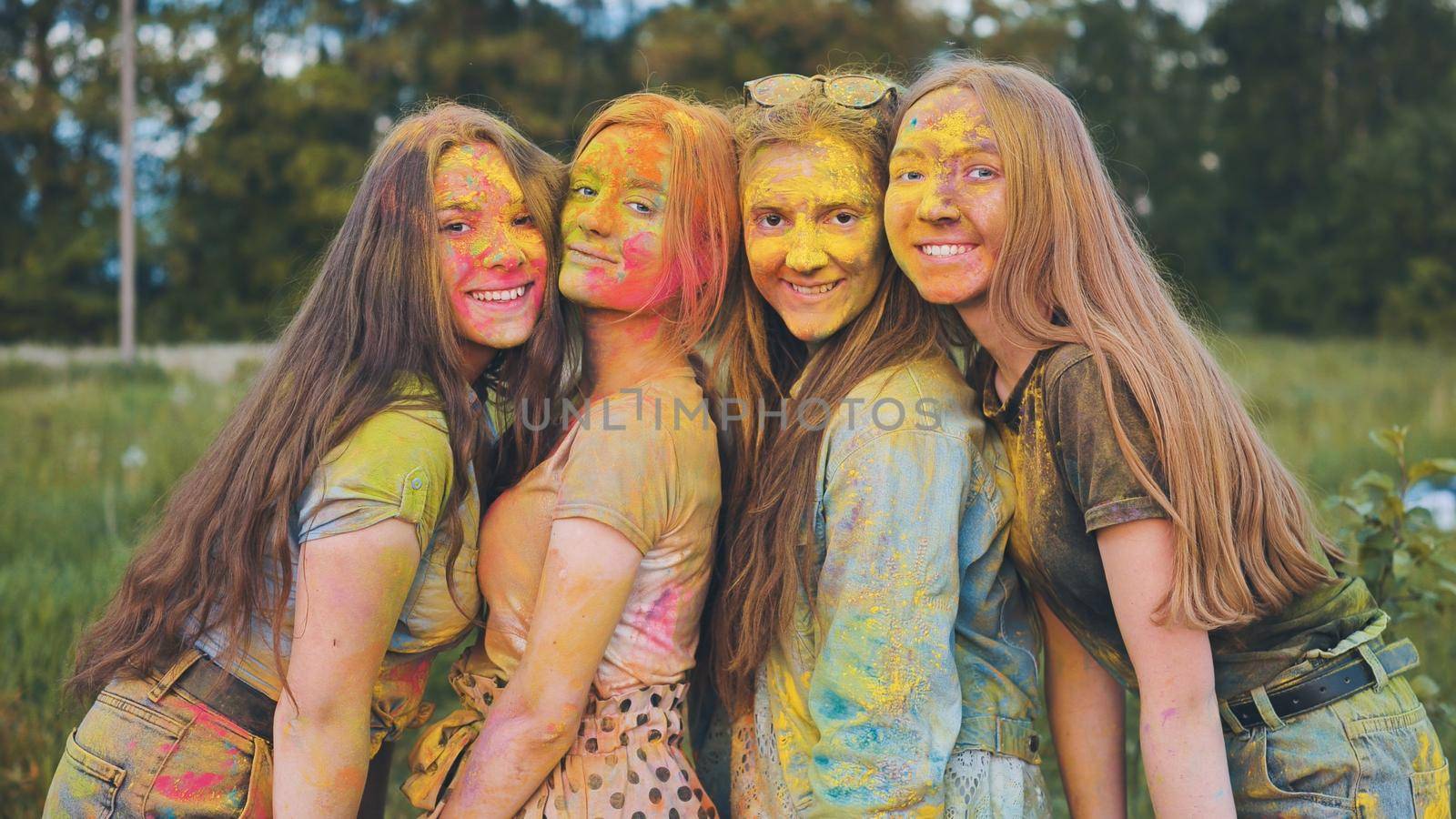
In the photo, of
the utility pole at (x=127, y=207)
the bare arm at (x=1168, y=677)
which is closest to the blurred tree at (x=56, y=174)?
the utility pole at (x=127, y=207)

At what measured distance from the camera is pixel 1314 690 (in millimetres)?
2623

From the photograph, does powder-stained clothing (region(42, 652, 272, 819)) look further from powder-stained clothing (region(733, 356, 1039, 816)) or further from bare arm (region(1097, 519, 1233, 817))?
bare arm (region(1097, 519, 1233, 817))

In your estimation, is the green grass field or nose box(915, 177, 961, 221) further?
the green grass field

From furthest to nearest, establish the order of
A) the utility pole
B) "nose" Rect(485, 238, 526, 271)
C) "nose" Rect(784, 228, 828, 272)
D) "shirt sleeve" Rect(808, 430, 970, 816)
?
the utility pole → "nose" Rect(485, 238, 526, 271) → "nose" Rect(784, 228, 828, 272) → "shirt sleeve" Rect(808, 430, 970, 816)

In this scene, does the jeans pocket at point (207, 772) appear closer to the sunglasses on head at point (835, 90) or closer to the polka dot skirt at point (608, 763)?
the polka dot skirt at point (608, 763)

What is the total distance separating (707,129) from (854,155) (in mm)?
396

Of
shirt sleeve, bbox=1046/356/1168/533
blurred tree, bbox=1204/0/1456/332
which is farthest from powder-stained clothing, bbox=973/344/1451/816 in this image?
blurred tree, bbox=1204/0/1456/332

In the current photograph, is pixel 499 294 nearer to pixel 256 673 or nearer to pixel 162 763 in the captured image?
pixel 256 673

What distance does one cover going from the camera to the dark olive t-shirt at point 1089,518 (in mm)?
2463

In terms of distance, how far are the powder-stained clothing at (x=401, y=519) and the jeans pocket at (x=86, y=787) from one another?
0.33 m

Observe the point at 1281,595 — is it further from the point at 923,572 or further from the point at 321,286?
the point at 321,286

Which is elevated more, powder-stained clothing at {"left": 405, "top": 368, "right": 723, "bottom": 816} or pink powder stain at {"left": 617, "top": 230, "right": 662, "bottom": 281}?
pink powder stain at {"left": 617, "top": 230, "right": 662, "bottom": 281}

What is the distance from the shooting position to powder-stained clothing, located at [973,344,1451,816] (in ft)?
8.15

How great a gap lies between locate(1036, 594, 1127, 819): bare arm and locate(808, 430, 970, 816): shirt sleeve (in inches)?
22.4
